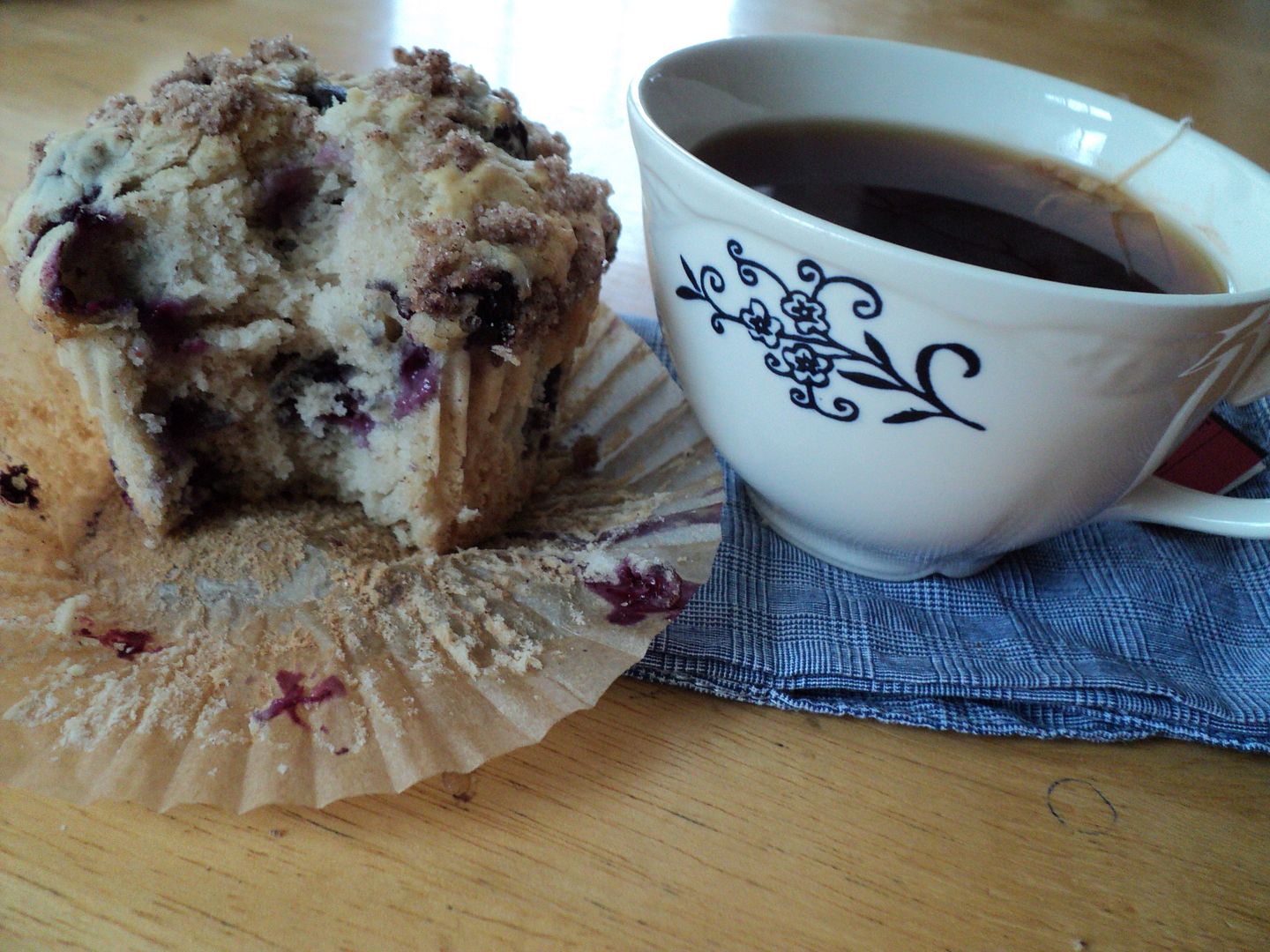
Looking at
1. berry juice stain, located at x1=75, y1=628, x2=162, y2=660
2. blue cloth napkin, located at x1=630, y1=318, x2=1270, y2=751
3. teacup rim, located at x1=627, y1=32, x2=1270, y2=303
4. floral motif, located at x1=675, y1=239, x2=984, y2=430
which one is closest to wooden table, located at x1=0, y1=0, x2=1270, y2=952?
blue cloth napkin, located at x1=630, y1=318, x2=1270, y2=751

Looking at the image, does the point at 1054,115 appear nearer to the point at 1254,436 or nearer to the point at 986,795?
the point at 1254,436

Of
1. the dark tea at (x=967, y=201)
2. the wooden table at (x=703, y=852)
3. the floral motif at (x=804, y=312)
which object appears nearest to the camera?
the wooden table at (x=703, y=852)

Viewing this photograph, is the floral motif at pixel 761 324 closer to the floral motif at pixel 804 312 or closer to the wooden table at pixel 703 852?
the floral motif at pixel 804 312

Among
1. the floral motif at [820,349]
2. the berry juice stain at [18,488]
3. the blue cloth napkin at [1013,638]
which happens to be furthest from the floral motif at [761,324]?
the berry juice stain at [18,488]

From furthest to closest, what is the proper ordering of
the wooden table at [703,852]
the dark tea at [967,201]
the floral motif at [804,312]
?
the dark tea at [967,201] < the floral motif at [804,312] < the wooden table at [703,852]

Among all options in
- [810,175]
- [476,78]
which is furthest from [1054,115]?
[476,78]

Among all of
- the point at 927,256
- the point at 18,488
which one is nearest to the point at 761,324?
the point at 927,256
